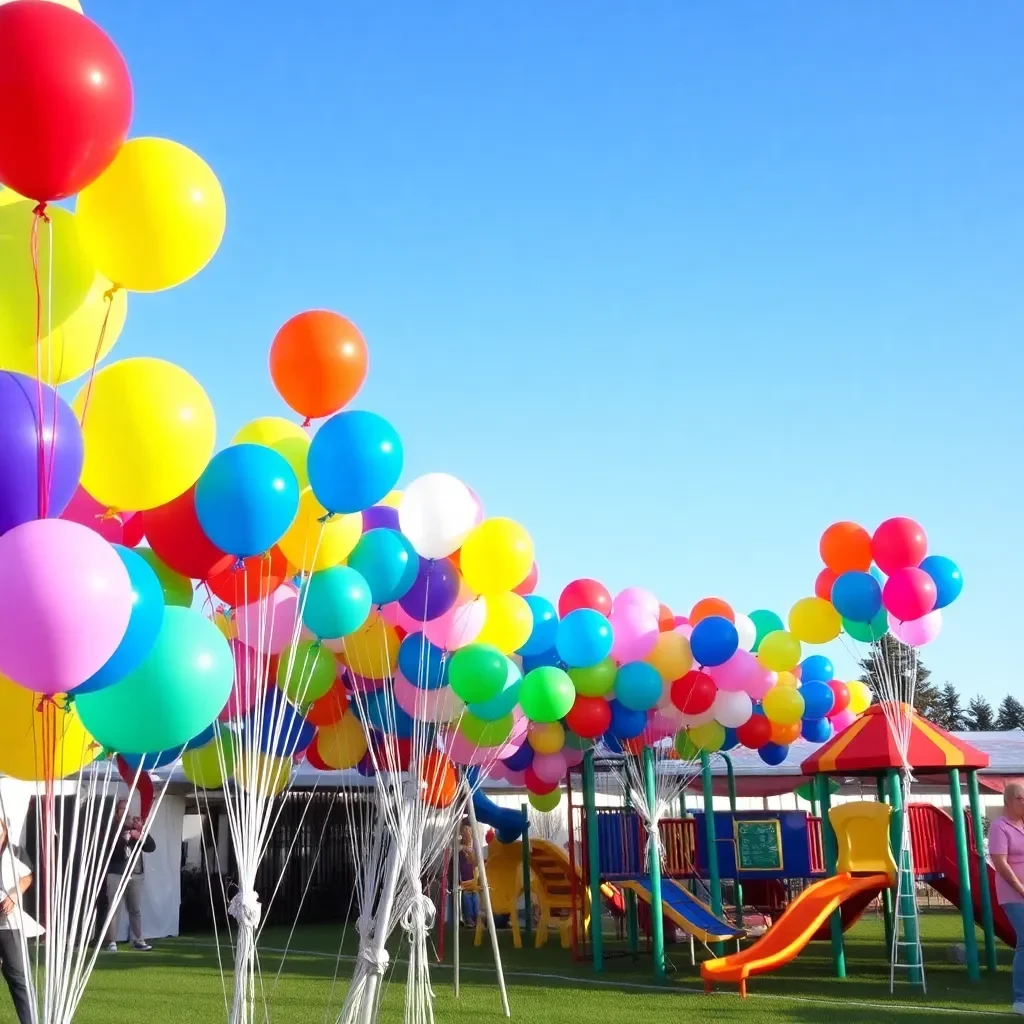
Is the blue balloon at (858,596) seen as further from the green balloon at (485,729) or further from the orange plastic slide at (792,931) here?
the green balloon at (485,729)

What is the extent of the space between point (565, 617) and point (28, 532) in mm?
7028

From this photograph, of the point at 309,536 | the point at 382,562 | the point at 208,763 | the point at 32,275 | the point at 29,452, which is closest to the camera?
the point at 29,452

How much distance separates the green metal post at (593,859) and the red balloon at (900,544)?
3.62 m

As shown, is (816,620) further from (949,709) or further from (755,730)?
(949,709)

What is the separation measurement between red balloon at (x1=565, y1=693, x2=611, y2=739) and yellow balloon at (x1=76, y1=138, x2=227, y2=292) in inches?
283

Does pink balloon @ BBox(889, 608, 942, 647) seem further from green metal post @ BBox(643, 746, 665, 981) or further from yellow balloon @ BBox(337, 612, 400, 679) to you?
yellow balloon @ BBox(337, 612, 400, 679)

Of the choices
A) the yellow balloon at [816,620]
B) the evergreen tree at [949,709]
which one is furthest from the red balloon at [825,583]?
the evergreen tree at [949,709]

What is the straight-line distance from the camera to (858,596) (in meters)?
10.5

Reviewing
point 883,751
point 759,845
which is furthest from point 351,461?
point 759,845

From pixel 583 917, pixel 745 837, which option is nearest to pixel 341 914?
pixel 583 917

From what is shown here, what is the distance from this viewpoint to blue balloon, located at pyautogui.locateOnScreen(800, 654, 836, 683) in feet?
42.7

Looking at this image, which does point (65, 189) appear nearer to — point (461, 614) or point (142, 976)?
point (461, 614)

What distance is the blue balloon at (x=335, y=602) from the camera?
273 inches

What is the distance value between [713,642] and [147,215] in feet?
25.3
